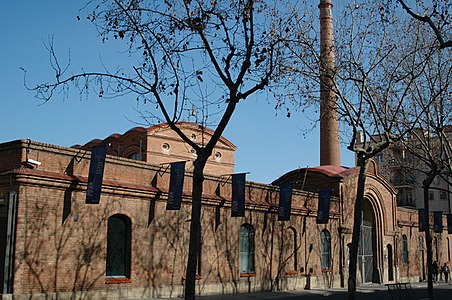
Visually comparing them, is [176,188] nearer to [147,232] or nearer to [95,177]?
[147,232]

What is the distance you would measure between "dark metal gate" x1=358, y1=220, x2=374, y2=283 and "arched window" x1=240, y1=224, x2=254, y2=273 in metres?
11.5

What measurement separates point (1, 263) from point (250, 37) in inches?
451

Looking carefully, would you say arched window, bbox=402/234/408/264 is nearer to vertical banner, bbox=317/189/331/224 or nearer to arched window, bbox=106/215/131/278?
vertical banner, bbox=317/189/331/224

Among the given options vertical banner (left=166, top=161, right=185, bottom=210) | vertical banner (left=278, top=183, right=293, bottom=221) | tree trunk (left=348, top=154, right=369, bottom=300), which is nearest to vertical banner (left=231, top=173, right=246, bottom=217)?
vertical banner (left=278, top=183, right=293, bottom=221)

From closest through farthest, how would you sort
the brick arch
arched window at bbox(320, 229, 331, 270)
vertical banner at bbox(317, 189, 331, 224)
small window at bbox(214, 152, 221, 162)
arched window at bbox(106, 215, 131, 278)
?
arched window at bbox(106, 215, 131, 278) < vertical banner at bbox(317, 189, 331, 224) < arched window at bbox(320, 229, 331, 270) < the brick arch < small window at bbox(214, 152, 221, 162)

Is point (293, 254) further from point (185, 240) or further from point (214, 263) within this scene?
point (185, 240)

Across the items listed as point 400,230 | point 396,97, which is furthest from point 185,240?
point 400,230

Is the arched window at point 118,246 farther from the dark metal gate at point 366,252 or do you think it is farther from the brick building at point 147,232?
the dark metal gate at point 366,252

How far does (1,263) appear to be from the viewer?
63.3 ft

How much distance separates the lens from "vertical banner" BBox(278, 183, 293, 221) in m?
30.0

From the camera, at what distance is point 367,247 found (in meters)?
39.4

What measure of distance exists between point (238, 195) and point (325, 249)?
10.2 meters

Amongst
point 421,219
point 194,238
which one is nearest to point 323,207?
point 421,219

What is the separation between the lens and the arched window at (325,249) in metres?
34.7
